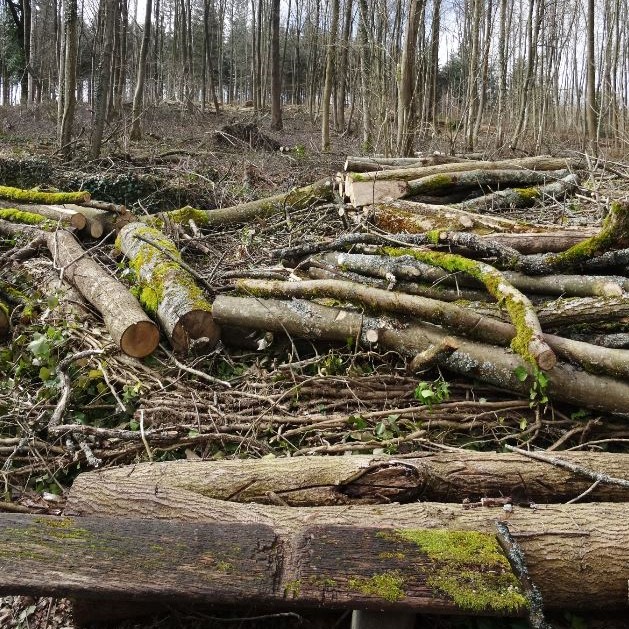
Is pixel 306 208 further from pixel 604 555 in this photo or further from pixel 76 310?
pixel 604 555

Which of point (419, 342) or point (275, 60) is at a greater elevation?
point (275, 60)

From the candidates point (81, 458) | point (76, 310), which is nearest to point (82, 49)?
point (76, 310)

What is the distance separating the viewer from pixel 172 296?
14.8 ft

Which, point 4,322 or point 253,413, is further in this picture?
point 4,322

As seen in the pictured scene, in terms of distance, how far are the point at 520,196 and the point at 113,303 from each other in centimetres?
514

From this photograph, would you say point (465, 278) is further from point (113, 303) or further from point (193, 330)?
point (113, 303)

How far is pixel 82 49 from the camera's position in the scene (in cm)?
2784

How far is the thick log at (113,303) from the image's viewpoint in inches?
167

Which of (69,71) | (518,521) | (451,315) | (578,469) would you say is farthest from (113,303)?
(69,71)

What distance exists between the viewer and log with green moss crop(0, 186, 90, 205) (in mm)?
7558

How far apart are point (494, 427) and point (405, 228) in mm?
2692

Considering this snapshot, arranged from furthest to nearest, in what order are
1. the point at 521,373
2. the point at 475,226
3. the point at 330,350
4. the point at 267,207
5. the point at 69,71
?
the point at 69,71
the point at 267,207
the point at 475,226
the point at 330,350
the point at 521,373

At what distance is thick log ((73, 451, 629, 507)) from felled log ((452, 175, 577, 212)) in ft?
14.1

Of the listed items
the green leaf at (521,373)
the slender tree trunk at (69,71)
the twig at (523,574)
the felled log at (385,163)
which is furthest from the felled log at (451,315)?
the slender tree trunk at (69,71)
